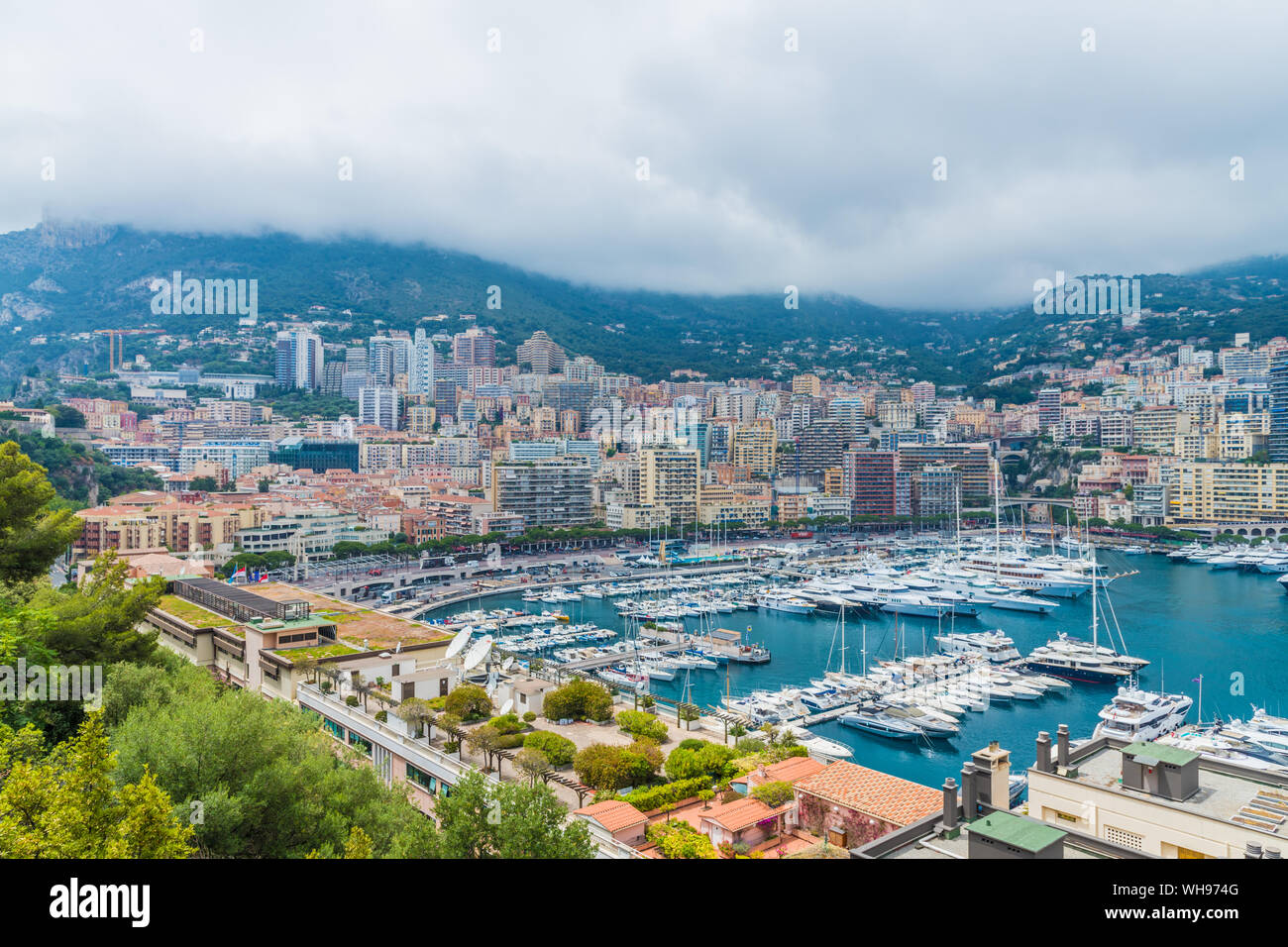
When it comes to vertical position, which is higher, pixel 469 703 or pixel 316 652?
pixel 316 652

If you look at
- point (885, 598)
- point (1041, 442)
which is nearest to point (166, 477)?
point (885, 598)

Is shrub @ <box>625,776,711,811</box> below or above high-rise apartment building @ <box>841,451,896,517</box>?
below

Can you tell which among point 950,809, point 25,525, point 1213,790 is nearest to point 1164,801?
point 1213,790

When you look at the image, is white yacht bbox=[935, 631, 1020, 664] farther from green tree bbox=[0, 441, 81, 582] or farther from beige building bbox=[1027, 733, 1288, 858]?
green tree bbox=[0, 441, 81, 582]

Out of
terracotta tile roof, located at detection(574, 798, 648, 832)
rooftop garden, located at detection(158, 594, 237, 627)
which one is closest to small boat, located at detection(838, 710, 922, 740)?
terracotta tile roof, located at detection(574, 798, 648, 832)

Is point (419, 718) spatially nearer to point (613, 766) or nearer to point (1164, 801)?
point (613, 766)

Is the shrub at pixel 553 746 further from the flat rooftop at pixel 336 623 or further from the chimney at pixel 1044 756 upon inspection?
the chimney at pixel 1044 756
